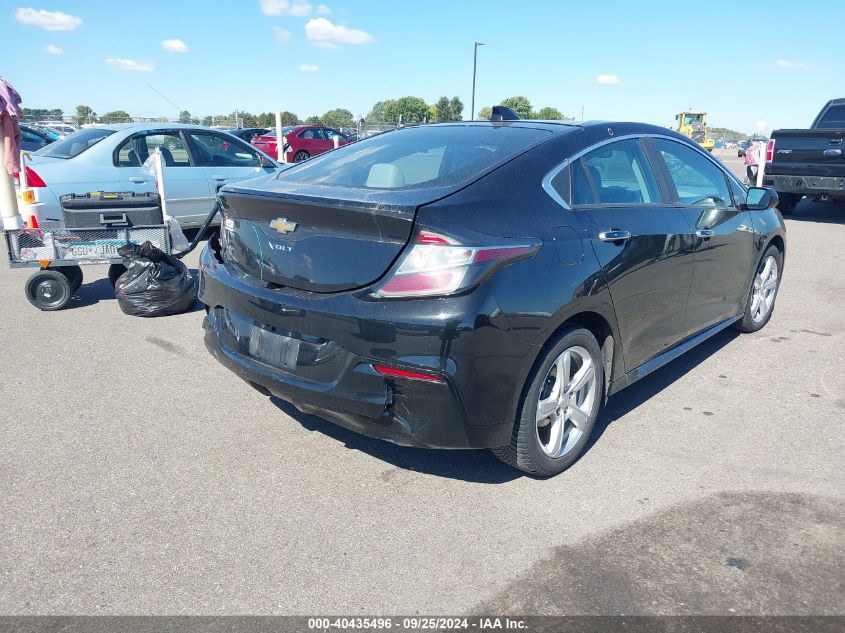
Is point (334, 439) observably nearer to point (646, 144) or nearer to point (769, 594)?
point (769, 594)

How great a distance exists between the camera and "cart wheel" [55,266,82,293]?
21.3 ft

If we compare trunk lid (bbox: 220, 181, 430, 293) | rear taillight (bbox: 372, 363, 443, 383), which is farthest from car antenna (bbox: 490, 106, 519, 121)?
rear taillight (bbox: 372, 363, 443, 383)

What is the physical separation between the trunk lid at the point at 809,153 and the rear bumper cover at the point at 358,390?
1093 centimetres

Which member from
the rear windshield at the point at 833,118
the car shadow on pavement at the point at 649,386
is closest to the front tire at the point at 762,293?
the car shadow on pavement at the point at 649,386

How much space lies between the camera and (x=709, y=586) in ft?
8.50

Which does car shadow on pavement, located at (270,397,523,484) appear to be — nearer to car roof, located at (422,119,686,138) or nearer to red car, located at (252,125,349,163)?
car roof, located at (422,119,686,138)

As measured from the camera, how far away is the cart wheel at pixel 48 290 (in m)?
6.28

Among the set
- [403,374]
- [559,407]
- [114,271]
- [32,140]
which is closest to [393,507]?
[403,374]

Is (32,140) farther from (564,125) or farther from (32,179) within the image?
(564,125)

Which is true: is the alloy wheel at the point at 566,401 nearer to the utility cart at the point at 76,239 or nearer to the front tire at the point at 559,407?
the front tire at the point at 559,407

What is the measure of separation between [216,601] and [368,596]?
0.54m

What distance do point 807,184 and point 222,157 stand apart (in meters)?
9.59

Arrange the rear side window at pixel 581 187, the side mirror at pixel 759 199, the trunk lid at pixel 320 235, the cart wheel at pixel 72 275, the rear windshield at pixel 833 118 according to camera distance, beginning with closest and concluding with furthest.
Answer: the trunk lid at pixel 320 235 < the rear side window at pixel 581 187 < the side mirror at pixel 759 199 < the cart wheel at pixel 72 275 < the rear windshield at pixel 833 118

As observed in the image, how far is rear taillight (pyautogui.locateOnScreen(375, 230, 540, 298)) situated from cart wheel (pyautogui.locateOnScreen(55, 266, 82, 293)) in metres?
4.89
